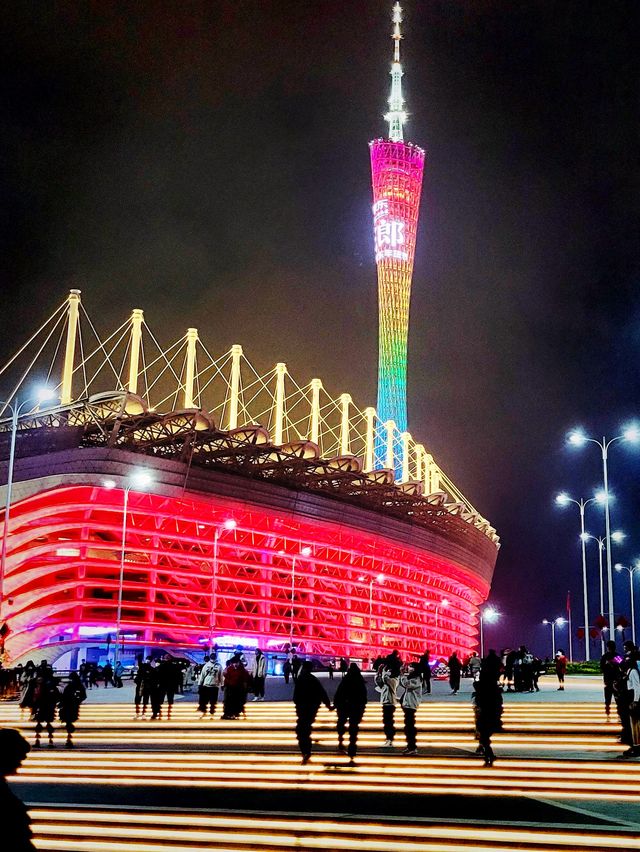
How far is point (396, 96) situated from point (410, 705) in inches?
5061

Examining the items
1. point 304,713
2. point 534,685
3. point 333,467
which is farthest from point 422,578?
point 304,713

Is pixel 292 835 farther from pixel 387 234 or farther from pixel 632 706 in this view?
pixel 387 234

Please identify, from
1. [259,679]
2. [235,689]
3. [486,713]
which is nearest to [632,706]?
[486,713]

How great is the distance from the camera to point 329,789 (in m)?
14.2

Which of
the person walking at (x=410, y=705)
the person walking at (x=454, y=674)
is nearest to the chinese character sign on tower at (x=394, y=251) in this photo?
the person walking at (x=454, y=674)

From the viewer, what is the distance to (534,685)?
3562cm

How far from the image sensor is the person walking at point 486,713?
1642cm

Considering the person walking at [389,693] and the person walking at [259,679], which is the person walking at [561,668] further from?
the person walking at [389,693]

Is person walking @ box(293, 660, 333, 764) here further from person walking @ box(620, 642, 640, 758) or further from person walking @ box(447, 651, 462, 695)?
person walking @ box(447, 651, 462, 695)

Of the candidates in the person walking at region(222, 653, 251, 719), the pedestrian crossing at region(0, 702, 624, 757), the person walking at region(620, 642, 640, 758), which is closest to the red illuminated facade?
the pedestrian crossing at region(0, 702, 624, 757)

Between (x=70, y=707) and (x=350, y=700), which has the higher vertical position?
(x=350, y=700)

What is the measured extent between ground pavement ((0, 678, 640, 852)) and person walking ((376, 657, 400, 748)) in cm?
72

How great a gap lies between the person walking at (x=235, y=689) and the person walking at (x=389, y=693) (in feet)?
16.4

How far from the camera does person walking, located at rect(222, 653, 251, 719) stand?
24.1 m
